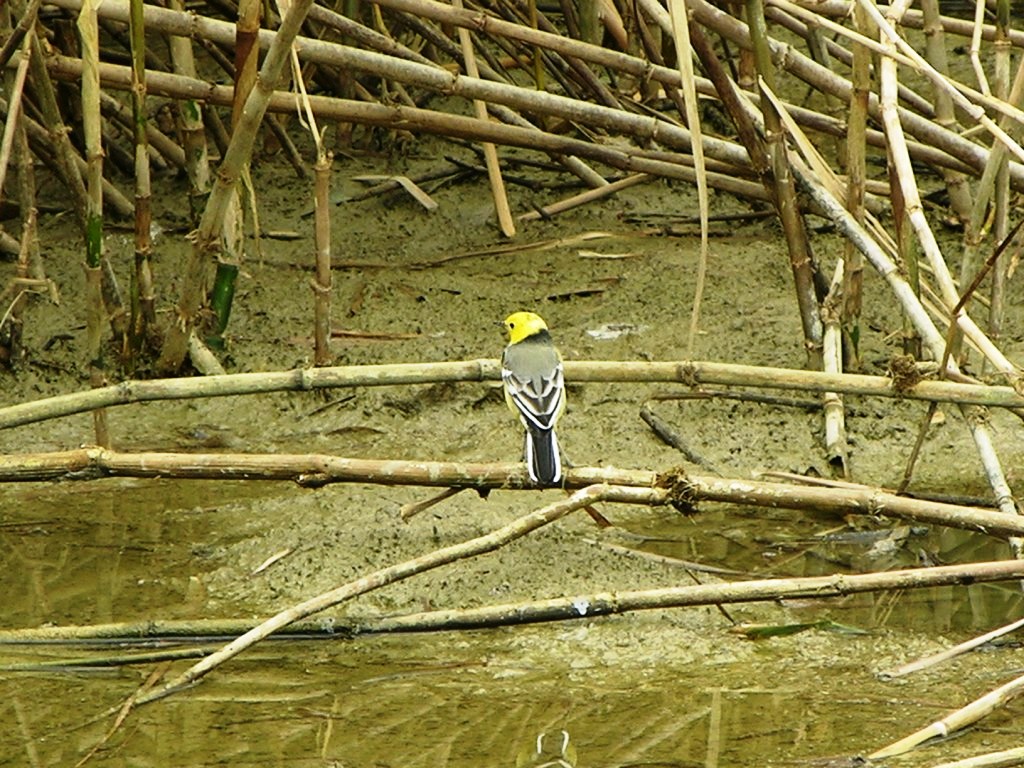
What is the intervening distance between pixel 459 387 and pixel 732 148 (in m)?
1.41

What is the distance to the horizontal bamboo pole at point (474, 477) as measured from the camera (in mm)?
4207

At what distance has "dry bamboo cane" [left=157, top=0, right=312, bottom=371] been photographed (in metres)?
4.30

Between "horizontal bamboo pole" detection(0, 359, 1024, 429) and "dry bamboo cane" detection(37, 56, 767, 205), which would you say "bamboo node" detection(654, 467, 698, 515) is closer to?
"horizontal bamboo pole" detection(0, 359, 1024, 429)

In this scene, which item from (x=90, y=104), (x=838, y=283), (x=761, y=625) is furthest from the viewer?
(x=838, y=283)

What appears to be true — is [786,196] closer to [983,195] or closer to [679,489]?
[983,195]

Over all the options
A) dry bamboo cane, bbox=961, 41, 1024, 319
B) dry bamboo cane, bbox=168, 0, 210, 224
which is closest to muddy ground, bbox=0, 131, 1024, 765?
dry bamboo cane, bbox=168, 0, 210, 224

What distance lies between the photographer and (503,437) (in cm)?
608

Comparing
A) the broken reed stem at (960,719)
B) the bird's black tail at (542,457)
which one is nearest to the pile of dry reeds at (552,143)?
the bird's black tail at (542,457)

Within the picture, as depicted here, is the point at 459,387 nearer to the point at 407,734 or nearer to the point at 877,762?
the point at 407,734

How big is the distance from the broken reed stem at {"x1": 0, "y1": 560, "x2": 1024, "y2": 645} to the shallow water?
0.19ft

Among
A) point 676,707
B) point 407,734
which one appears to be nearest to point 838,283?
point 676,707

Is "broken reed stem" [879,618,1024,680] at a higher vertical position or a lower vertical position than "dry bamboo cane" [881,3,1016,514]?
lower

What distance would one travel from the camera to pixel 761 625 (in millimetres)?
4727

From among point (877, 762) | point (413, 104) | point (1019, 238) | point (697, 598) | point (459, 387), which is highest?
point (413, 104)
